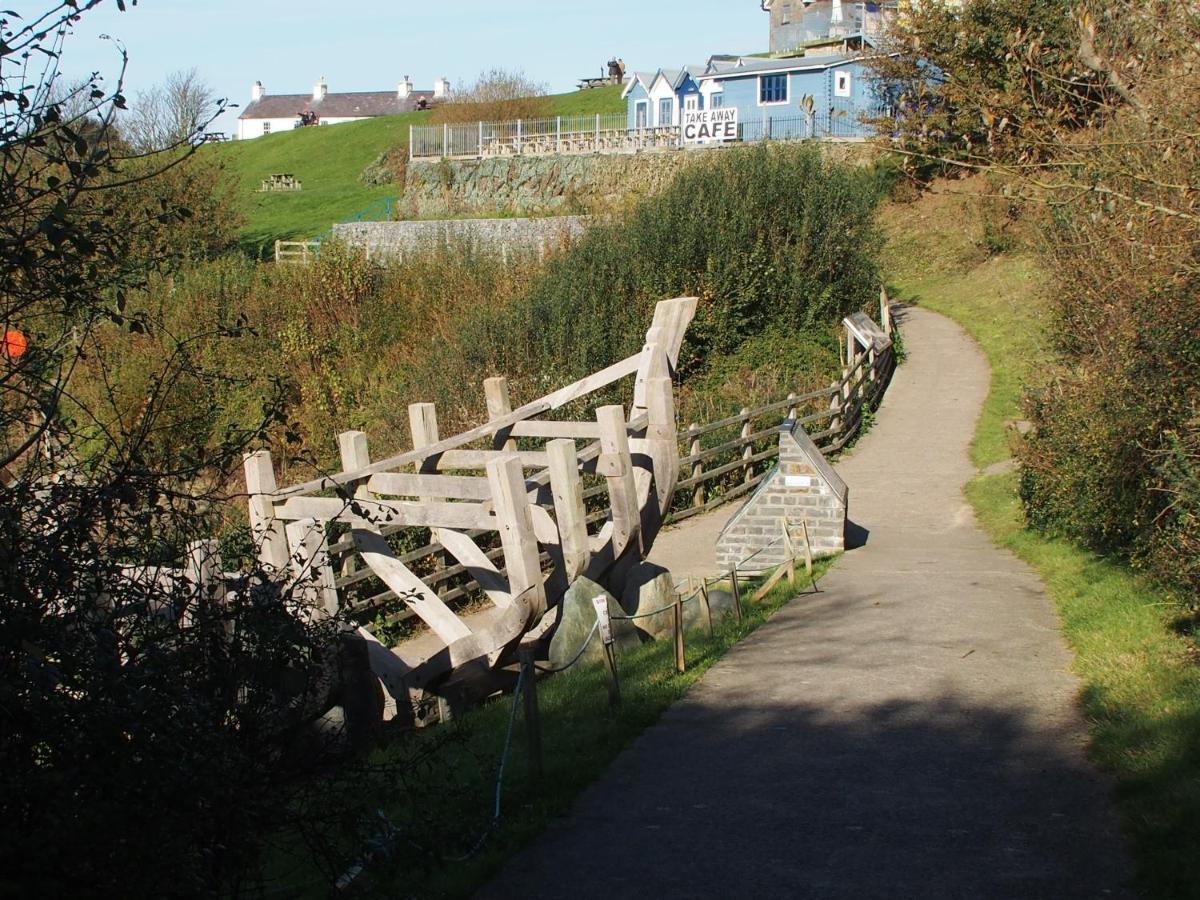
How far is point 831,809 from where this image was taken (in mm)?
6930

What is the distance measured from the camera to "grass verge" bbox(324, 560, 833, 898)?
5.52 metres

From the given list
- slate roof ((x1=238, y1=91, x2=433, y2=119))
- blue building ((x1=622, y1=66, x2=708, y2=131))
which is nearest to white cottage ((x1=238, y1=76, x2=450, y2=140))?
slate roof ((x1=238, y1=91, x2=433, y2=119))

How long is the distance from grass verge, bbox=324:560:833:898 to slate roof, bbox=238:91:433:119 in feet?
342

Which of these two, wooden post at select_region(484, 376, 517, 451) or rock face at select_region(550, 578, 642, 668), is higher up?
wooden post at select_region(484, 376, 517, 451)

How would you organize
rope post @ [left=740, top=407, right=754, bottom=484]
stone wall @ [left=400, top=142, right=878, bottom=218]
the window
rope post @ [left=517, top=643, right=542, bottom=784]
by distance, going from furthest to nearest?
the window < stone wall @ [left=400, top=142, right=878, bottom=218] < rope post @ [left=740, top=407, right=754, bottom=484] < rope post @ [left=517, top=643, right=542, bottom=784]

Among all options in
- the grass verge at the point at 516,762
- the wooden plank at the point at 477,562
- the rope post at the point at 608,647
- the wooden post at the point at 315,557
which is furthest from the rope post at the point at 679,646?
the wooden post at the point at 315,557

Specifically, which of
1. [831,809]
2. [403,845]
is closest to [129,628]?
[403,845]

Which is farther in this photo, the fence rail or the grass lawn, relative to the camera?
the grass lawn

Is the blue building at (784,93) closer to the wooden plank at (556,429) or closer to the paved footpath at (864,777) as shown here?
the wooden plank at (556,429)

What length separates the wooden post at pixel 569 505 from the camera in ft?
33.0

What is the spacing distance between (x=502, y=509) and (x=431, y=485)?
1275mm

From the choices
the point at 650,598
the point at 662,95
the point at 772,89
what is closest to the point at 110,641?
the point at 650,598

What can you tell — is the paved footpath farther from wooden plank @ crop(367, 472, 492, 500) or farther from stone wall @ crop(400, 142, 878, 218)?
stone wall @ crop(400, 142, 878, 218)

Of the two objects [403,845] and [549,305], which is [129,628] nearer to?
[403,845]
